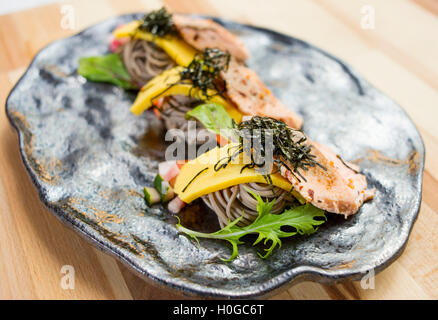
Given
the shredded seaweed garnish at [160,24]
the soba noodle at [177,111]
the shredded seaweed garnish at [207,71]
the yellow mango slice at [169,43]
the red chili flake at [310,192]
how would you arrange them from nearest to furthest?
the red chili flake at [310,192] → the shredded seaweed garnish at [207,71] → the soba noodle at [177,111] → the yellow mango slice at [169,43] → the shredded seaweed garnish at [160,24]

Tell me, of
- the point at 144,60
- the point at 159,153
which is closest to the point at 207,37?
the point at 144,60

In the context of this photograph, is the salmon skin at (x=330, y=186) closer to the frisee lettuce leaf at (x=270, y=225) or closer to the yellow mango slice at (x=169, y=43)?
the frisee lettuce leaf at (x=270, y=225)

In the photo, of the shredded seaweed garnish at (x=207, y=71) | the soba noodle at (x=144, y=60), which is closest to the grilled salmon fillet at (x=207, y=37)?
the shredded seaweed garnish at (x=207, y=71)

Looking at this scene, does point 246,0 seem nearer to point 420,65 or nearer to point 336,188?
point 420,65

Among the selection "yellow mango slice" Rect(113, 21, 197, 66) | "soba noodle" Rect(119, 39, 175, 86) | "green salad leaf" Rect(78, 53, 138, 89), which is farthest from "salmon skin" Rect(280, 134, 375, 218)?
"green salad leaf" Rect(78, 53, 138, 89)

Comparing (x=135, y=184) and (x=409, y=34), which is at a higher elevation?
(x=409, y=34)

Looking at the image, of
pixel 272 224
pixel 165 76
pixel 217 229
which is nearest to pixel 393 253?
pixel 272 224
